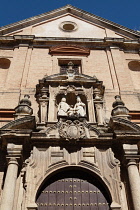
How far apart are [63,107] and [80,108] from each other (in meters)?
0.59

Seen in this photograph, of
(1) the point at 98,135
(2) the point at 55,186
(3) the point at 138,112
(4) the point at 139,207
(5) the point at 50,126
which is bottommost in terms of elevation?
(4) the point at 139,207

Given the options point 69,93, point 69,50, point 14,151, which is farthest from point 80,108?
point 69,50

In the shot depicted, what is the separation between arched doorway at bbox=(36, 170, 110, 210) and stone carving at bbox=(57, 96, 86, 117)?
6.66 ft

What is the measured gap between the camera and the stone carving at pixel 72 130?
25.7ft

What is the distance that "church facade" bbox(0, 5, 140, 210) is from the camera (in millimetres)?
7109

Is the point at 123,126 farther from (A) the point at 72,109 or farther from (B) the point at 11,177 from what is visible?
(B) the point at 11,177

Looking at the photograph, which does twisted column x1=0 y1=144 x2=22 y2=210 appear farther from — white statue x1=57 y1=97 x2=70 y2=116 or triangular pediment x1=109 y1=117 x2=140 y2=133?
triangular pediment x1=109 y1=117 x2=140 y2=133

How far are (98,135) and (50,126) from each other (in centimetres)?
159

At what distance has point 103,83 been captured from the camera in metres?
11.5

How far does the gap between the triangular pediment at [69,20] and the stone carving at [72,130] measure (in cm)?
781

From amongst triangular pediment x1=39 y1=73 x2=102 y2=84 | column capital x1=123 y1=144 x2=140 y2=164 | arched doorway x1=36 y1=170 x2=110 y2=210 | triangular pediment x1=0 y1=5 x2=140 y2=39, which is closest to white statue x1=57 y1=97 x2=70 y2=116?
triangular pediment x1=39 y1=73 x2=102 y2=84

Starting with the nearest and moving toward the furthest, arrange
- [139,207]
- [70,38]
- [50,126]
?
[139,207] → [50,126] → [70,38]

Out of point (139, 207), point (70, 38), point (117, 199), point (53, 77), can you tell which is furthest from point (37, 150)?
point (70, 38)

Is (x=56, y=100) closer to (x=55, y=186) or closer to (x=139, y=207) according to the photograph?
(x=55, y=186)
